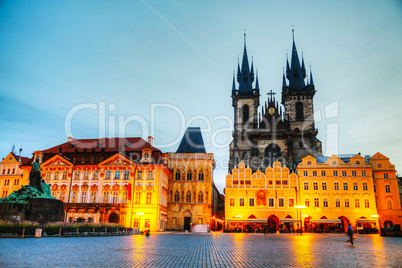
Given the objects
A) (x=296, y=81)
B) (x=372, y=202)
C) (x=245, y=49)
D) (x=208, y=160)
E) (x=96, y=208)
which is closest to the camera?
(x=96, y=208)

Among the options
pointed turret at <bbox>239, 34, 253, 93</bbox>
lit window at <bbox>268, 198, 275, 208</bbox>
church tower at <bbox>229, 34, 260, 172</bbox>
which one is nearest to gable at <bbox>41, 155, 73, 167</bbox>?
lit window at <bbox>268, 198, 275, 208</bbox>

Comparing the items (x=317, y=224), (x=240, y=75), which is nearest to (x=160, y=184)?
(x=317, y=224)

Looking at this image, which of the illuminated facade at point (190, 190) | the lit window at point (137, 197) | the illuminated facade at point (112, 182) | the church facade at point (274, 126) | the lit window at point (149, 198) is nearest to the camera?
the illuminated facade at point (112, 182)

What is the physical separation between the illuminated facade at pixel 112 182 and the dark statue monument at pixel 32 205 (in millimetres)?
17665

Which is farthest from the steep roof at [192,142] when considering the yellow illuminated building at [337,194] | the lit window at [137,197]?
the yellow illuminated building at [337,194]

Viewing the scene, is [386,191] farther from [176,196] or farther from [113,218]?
[113,218]

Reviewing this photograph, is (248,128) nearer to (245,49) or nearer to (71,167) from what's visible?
(245,49)

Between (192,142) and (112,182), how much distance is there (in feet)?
48.3

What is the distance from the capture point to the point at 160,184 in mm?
46344

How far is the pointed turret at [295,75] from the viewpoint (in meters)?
76.2

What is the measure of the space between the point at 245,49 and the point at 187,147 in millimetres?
40482

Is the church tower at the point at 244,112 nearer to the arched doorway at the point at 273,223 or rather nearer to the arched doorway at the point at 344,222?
the arched doorway at the point at 273,223

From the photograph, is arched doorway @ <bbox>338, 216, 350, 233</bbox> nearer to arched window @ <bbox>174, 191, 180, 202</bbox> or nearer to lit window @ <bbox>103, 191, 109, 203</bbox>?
arched window @ <bbox>174, 191, 180, 202</bbox>

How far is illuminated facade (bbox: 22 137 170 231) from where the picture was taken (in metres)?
45.1
